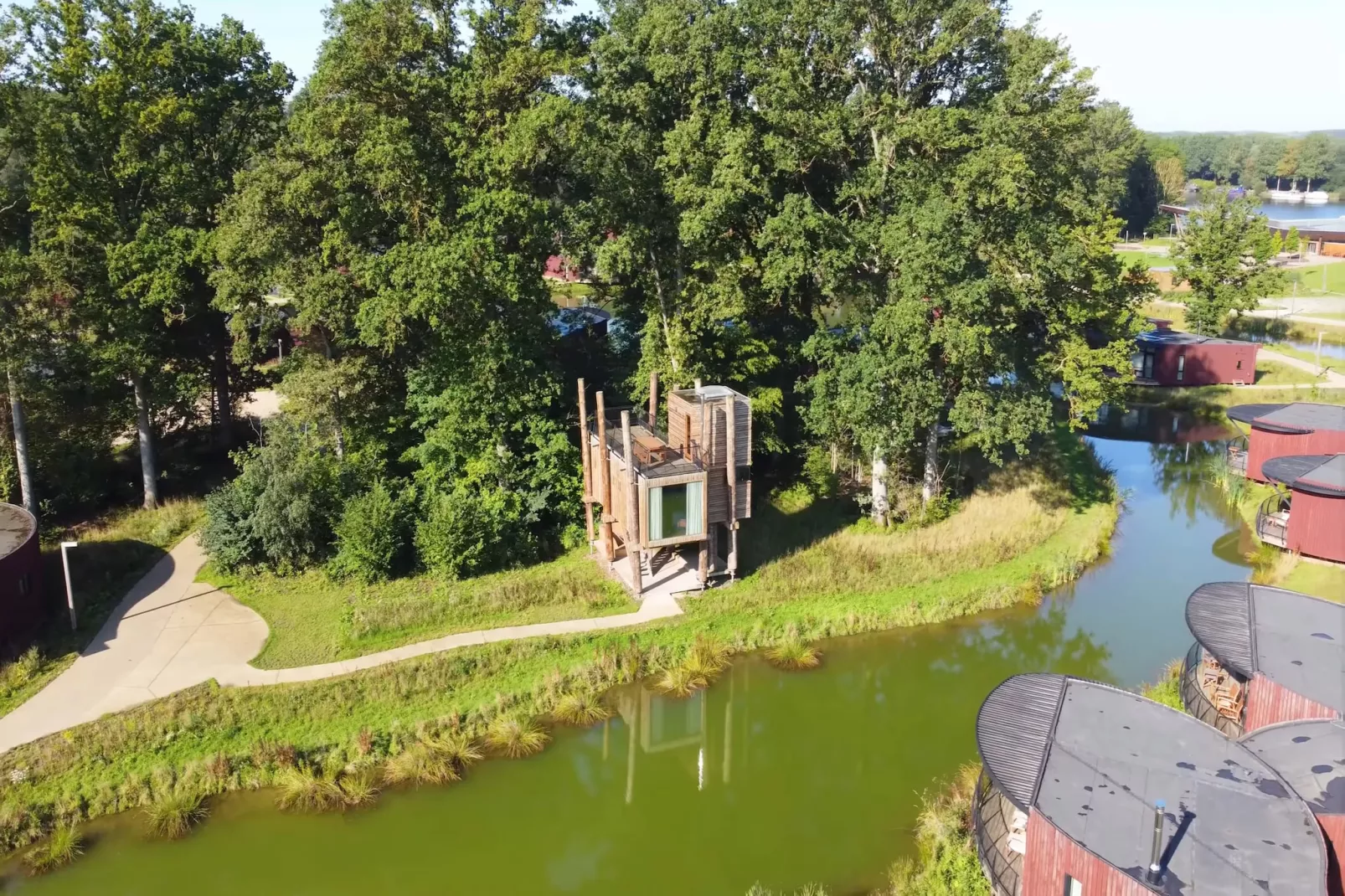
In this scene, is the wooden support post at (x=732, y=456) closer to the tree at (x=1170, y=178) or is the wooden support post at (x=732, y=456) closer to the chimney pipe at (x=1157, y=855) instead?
the chimney pipe at (x=1157, y=855)

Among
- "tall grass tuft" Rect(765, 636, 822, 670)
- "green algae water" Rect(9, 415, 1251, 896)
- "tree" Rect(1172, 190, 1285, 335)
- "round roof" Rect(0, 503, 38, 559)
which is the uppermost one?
"tree" Rect(1172, 190, 1285, 335)

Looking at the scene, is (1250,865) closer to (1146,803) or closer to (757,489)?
(1146,803)

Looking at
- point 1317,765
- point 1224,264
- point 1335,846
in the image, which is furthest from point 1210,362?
point 1335,846

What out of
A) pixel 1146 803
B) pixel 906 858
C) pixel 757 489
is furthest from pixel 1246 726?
pixel 757 489

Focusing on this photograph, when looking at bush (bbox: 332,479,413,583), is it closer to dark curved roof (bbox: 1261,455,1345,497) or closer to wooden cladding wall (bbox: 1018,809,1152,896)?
wooden cladding wall (bbox: 1018,809,1152,896)

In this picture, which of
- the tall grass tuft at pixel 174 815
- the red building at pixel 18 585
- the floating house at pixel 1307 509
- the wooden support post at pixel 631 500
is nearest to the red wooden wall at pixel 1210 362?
the floating house at pixel 1307 509

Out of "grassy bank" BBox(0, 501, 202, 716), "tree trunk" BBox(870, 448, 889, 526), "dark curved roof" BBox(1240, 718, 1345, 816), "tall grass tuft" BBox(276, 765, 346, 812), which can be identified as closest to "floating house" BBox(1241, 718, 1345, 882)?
"dark curved roof" BBox(1240, 718, 1345, 816)

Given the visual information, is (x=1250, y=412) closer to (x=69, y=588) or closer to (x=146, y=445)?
(x=69, y=588)
